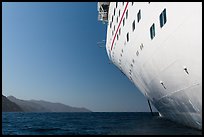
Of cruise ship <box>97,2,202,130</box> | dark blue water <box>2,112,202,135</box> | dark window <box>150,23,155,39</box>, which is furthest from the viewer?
dark blue water <box>2,112,202,135</box>

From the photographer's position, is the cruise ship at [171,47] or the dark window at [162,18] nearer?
the cruise ship at [171,47]

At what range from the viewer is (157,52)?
8789mm

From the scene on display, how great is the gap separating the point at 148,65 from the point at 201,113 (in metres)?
3.02

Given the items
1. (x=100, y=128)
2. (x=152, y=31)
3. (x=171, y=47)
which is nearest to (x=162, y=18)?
(x=152, y=31)

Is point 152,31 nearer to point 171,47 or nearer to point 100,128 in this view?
point 171,47

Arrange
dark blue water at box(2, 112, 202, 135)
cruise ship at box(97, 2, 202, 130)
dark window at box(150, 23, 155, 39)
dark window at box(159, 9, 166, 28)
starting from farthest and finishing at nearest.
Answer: dark blue water at box(2, 112, 202, 135) < dark window at box(150, 23, 155, 39) < dark window at box(159, 9, 166, 28) < cruise ship at box(97, 2, 202, 130)

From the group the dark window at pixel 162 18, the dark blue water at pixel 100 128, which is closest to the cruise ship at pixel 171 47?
the dark window at pixel 162 18

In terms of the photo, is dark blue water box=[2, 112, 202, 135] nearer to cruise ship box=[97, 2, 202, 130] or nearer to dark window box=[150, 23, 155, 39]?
cruise ship box=[97, 2, 202, 130]

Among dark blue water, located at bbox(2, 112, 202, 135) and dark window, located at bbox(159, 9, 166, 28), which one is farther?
dark blue water, located at bbox(2, 112, 202, 135)

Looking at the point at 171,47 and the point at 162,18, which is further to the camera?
the point at 162,18

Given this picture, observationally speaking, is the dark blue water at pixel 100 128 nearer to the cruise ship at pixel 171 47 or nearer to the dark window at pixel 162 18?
the cruise ship at pixel 171 47

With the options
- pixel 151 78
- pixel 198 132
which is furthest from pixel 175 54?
pixel 198 132

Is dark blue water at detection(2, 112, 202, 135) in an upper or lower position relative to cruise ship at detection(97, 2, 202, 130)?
lower

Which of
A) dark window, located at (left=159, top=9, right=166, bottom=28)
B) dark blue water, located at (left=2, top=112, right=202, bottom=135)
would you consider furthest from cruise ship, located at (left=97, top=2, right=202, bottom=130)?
dark blue water, located at (left=2, top=112, right=202, bottom=135)
